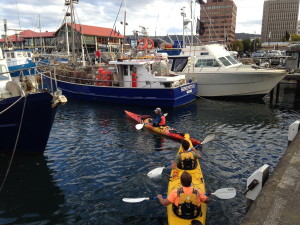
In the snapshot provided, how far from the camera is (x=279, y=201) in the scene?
5105 mm

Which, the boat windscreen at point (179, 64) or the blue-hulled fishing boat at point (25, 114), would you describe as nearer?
the blue-hulled fishing boat at point (25, 114)

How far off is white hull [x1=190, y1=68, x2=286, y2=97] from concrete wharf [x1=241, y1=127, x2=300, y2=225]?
49.7 feet

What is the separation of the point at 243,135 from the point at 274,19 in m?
154

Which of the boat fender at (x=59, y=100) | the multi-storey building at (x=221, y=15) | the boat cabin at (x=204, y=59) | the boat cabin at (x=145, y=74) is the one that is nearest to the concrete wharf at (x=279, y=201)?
the boat fender at (x=59, y=100)

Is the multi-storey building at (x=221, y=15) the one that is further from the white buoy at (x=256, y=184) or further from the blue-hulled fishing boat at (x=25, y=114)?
the white buoy at (x=256, y=184)

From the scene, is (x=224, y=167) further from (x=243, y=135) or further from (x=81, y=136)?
(x=81, y=136)

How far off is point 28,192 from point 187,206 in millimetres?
5539

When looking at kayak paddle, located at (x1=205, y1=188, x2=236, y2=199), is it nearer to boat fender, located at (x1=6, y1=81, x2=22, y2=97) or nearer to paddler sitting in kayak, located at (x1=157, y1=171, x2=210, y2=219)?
paddler sitting in kayak, located at (x1=157, y1=171, x2=210, y2=219)

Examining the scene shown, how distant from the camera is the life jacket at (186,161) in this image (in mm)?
7602

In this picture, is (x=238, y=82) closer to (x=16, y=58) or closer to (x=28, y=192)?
(x=28, y=192)

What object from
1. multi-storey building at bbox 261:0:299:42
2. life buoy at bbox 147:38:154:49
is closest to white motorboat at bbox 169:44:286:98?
life buoy at bbox 147:38:154:49

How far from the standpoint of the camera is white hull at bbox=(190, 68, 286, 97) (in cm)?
2056

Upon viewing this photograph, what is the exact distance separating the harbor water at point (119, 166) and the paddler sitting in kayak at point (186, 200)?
3.86 feet

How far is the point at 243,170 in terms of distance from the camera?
30.3 feet
